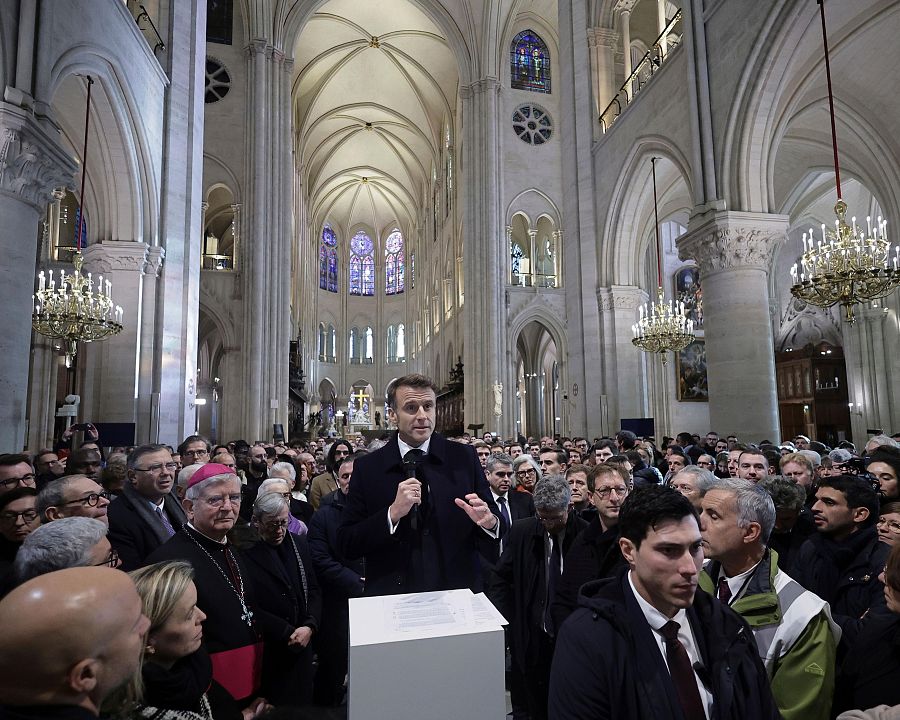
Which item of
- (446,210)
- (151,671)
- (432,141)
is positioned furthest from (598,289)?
(432,141)

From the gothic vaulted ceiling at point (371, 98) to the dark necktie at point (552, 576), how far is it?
29.1 metres

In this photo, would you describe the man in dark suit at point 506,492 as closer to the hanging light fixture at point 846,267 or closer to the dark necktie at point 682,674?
the dark necktie at point 682,674

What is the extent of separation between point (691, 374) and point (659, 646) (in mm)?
23890

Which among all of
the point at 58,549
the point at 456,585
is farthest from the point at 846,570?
the point at 58,549

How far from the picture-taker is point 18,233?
22.5 feet

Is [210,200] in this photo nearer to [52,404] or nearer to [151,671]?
[52,404]

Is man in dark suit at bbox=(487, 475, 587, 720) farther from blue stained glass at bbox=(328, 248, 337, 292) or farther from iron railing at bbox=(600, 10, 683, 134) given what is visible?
blue stained glass at bbox=(328, 248, 337, 292)

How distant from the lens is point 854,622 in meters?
2.45

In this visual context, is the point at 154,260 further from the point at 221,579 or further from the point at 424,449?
the point at 424,449

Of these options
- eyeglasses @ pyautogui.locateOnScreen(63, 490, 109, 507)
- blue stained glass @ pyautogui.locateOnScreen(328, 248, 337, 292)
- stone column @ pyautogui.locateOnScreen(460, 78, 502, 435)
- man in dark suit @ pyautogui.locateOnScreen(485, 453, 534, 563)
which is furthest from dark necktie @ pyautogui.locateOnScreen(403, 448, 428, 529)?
blue stained glass @ pyautogui.locateOnScreen(328, 248, 337, 292)

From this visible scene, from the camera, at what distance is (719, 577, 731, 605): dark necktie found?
2330 mm

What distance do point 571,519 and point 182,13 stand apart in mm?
13578

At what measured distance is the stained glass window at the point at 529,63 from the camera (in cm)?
2623

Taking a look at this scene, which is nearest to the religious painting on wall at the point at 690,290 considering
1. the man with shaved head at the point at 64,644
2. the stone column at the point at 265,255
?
the stone column at the point at 265,255
